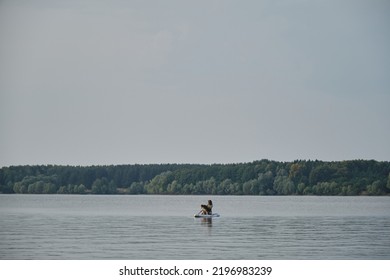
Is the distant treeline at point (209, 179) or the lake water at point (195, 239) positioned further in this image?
the distant treeline at point (209, 179)

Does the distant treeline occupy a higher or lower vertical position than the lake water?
higher

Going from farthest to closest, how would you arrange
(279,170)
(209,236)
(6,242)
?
(279,170)
(209,236)
(6,242)

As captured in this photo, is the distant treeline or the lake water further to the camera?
the distant treeline

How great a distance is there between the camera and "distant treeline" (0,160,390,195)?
102812 mm

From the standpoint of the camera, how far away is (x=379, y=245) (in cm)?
3048

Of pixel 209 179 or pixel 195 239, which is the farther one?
pixel 209 179

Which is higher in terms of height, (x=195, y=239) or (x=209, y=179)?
(x=209, y=179)

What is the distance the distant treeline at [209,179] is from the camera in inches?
4048

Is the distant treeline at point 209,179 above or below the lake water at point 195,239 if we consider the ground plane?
above

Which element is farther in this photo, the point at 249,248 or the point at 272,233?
the point at 272,233

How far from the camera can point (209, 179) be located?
111062 mm
